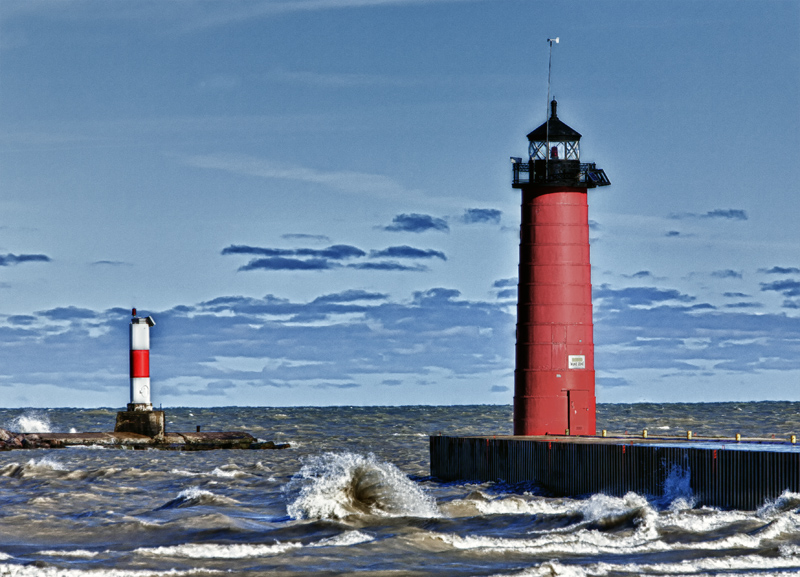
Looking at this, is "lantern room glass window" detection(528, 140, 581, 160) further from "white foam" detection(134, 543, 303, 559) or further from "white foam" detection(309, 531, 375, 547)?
"white foam" detection(134, 543, 303, 559)

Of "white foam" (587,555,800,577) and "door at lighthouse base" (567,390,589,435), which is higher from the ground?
"door at lighthouse base" (567,390,589,435)

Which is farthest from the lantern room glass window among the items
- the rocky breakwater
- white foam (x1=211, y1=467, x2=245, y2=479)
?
the rocky breakwater

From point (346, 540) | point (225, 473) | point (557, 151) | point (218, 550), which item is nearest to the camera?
point (218, 550)

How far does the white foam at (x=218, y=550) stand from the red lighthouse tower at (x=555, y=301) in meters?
12.1

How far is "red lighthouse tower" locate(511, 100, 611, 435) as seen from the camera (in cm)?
2875

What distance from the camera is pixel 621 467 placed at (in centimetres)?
2264

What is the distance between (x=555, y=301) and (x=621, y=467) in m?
6.75

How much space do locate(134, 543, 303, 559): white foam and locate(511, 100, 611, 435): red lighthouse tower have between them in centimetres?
1209

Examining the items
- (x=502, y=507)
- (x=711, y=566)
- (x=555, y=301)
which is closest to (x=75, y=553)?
(x=502, y=507)

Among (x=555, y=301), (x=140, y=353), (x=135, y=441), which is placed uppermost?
(x=555, y=301)

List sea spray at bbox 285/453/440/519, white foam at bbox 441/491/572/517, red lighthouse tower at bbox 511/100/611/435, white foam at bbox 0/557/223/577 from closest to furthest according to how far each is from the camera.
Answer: white foam at bbox 0/557/223/577
white foam at bbox 441/491/572/517
sea spray at bbox 285/453/440/519
red lighthouse tower at bbox 511/100/611/435

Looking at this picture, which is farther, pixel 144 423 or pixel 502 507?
pixel 144 423

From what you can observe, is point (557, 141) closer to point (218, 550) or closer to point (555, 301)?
point (555, 301)

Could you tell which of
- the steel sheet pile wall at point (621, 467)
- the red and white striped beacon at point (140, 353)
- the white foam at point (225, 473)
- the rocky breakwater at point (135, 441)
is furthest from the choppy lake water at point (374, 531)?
the rocky breakwater at point (135, 441)
